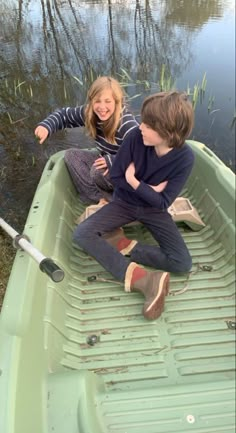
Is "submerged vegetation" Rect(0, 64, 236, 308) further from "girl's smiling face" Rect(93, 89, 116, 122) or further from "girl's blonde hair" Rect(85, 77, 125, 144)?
"girl's smiling face" Rect(93, 89, 116, 122)

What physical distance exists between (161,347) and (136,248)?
0.54m

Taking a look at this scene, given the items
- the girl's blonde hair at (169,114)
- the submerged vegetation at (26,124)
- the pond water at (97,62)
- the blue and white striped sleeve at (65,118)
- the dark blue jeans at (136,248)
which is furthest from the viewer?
the pond water at (97,62)

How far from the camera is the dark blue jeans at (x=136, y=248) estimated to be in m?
1.91

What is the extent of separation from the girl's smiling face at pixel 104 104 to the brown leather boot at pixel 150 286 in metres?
0.79

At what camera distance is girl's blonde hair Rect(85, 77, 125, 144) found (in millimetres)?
2027

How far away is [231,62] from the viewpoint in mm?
5762

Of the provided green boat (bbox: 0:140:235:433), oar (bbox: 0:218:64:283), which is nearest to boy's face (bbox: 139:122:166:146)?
green boat (bbox: 0:140:235:433)

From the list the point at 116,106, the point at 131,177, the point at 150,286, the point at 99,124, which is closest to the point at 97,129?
the point at 99,124

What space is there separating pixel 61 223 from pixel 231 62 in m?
4.67

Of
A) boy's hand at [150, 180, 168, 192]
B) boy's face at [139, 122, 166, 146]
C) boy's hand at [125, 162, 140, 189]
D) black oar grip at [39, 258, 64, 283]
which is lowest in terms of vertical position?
black oar grip at [39, 258, 64, 283]

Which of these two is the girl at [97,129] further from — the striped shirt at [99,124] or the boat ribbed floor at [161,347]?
the boat ribbed floor at [161,347]

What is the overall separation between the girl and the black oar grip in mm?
1012

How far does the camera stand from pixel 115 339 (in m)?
1.70

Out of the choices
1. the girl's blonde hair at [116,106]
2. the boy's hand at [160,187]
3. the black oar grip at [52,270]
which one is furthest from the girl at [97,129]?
the black oar grip at [52,270]
